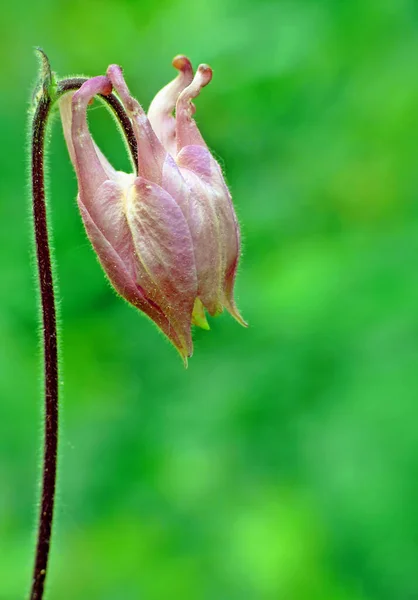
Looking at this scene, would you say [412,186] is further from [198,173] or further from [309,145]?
[198,173]

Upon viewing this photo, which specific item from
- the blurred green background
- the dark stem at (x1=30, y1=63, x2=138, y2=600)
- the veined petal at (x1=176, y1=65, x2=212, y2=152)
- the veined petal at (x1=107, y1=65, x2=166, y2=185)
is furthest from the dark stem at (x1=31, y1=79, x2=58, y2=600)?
the blurred green background

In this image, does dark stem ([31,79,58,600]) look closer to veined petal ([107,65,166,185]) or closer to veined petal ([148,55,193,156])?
veined petal ([107,65,166,185])

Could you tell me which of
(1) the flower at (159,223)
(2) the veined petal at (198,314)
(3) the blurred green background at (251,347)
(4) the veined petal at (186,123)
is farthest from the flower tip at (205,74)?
(3) the blurred green background at (251,347)

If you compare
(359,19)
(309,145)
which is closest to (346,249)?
A: (309,145)

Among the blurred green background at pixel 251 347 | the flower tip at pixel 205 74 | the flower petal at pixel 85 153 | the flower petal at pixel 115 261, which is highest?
the flower tip at pixel 205 74

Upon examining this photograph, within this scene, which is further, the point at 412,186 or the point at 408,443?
the point at 412,186

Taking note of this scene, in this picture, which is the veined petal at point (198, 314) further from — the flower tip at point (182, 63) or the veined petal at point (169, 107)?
the flower tip at point (182, 63)
